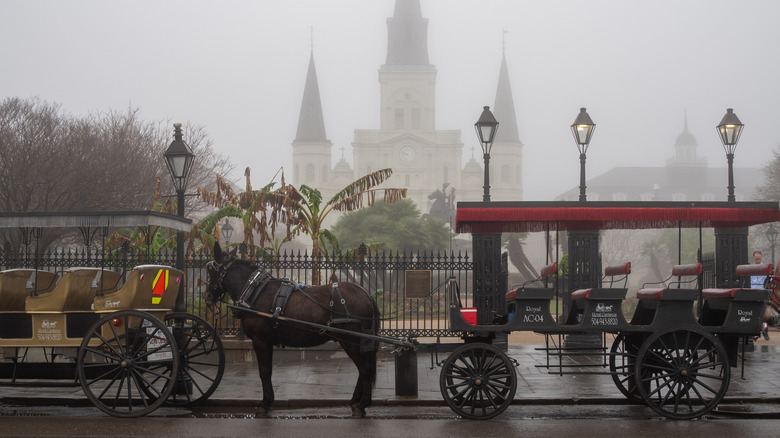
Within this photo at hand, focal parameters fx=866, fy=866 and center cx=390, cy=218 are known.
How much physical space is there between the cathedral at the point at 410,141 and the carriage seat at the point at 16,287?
113 meters

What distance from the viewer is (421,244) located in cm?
4803

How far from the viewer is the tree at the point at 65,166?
3325 cm

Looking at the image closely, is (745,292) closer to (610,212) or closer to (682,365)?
(682,365)

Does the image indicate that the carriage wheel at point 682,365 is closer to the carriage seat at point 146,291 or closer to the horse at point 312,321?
the horse at point 312,321

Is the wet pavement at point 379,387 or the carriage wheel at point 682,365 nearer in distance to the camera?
the carriage wheel at point 682,365

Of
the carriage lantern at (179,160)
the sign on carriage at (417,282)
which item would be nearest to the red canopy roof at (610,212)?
the carriage lantern at (179,160)

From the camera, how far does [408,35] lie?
133 meters

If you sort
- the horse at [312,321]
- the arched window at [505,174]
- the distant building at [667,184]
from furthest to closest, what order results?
1. the distant building at [667,184]
2. the arched window at [505,174]
3. the horse at [312,321]

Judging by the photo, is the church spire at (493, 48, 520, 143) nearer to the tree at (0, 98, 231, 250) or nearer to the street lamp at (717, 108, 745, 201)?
the tree at (0, 98, 231, 250)

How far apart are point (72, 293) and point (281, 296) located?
8.10ft

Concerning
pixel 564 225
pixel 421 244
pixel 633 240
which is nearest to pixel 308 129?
pixel 633 240

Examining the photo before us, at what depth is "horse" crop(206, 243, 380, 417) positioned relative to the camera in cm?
Answer: 1025

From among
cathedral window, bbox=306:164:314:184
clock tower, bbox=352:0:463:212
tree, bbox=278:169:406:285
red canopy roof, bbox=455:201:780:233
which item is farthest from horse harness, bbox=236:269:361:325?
cathedral window, bbox=306:164:314:184

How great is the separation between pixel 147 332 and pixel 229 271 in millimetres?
1218
